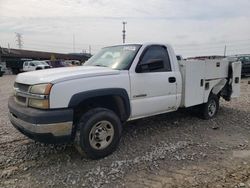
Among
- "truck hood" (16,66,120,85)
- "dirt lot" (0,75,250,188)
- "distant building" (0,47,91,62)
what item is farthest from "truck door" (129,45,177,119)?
"distant building" (0,47,91,62)

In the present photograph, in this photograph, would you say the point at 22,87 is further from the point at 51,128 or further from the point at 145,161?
the point at 145,161

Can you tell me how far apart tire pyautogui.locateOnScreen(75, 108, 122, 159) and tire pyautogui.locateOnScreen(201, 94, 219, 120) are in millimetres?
3000

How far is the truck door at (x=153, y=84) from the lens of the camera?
466cm

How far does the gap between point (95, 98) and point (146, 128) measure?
200 cm

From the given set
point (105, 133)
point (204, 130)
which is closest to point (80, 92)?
point (105, 133)

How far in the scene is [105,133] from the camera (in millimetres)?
4250

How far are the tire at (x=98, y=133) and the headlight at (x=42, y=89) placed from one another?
2.30 ft

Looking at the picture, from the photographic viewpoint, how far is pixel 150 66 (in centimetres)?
481

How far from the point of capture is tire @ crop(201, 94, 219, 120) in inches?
258

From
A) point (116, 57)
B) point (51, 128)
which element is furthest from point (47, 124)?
point (116, 57)

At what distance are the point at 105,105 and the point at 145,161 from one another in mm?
1144

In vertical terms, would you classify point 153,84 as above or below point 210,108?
above

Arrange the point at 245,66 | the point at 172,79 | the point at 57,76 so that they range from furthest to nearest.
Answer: the point at 245,66, the point at 172,79, the point at 57,76

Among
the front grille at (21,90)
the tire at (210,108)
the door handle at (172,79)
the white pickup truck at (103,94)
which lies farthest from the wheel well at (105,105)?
the tire at (210,108)
